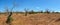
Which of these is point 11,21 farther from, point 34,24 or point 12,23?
point 34,24

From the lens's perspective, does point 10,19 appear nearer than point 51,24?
No

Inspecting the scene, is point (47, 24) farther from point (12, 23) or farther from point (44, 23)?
point (12, 23)

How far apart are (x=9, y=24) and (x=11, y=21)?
4.58ft

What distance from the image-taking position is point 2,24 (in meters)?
31.1

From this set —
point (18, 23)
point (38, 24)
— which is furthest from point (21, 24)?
point (38, 24)

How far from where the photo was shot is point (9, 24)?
31047mm

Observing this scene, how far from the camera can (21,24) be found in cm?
3114

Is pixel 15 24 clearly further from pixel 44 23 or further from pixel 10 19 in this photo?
pixel 44 23

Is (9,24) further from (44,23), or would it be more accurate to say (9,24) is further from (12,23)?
(44,23)

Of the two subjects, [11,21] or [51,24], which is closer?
[51,24]

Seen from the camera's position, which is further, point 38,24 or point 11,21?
point 11,21

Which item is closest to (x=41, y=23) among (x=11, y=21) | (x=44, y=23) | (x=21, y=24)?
(x=44, y=23)

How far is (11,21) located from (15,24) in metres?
1.82

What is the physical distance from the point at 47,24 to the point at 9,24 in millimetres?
6776
